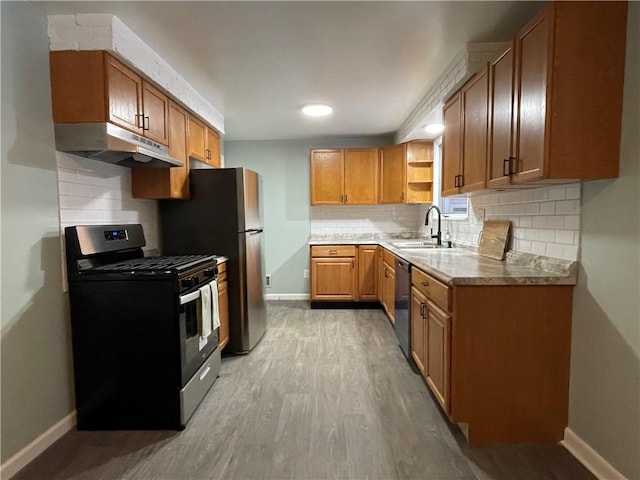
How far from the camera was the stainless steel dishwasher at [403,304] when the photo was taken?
271 cm

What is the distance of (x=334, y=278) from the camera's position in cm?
441

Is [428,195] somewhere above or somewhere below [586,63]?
below

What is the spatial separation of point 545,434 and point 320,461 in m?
1.18

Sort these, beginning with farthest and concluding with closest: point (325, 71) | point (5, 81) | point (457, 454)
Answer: point (325, 71)
point (457, 454)
point (5, 81)

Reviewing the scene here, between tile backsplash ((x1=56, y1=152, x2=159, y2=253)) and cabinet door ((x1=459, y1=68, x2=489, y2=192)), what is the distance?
8.07 ft

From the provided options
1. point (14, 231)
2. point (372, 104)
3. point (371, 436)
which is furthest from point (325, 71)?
point (371, 436)

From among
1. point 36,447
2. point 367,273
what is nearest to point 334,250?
point 367,273

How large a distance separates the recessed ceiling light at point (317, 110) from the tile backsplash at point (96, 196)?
1760 millimetres

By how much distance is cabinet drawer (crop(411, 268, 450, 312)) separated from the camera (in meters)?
1.89

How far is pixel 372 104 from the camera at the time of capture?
11.2ft

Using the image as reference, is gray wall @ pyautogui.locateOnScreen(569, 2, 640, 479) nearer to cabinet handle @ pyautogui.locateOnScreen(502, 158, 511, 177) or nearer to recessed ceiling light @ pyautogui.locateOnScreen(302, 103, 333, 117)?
cabinet handle @ pyautogui.locateOnScreen(502, 158, 511, 177)

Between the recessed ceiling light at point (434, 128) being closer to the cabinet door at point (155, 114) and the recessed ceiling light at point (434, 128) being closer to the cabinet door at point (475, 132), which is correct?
the cabinet door at point (475, 132)

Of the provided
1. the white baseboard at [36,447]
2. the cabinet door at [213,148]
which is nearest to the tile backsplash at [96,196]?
the cabinet door at [213,148]

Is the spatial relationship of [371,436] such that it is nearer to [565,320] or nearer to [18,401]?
[565,320]
